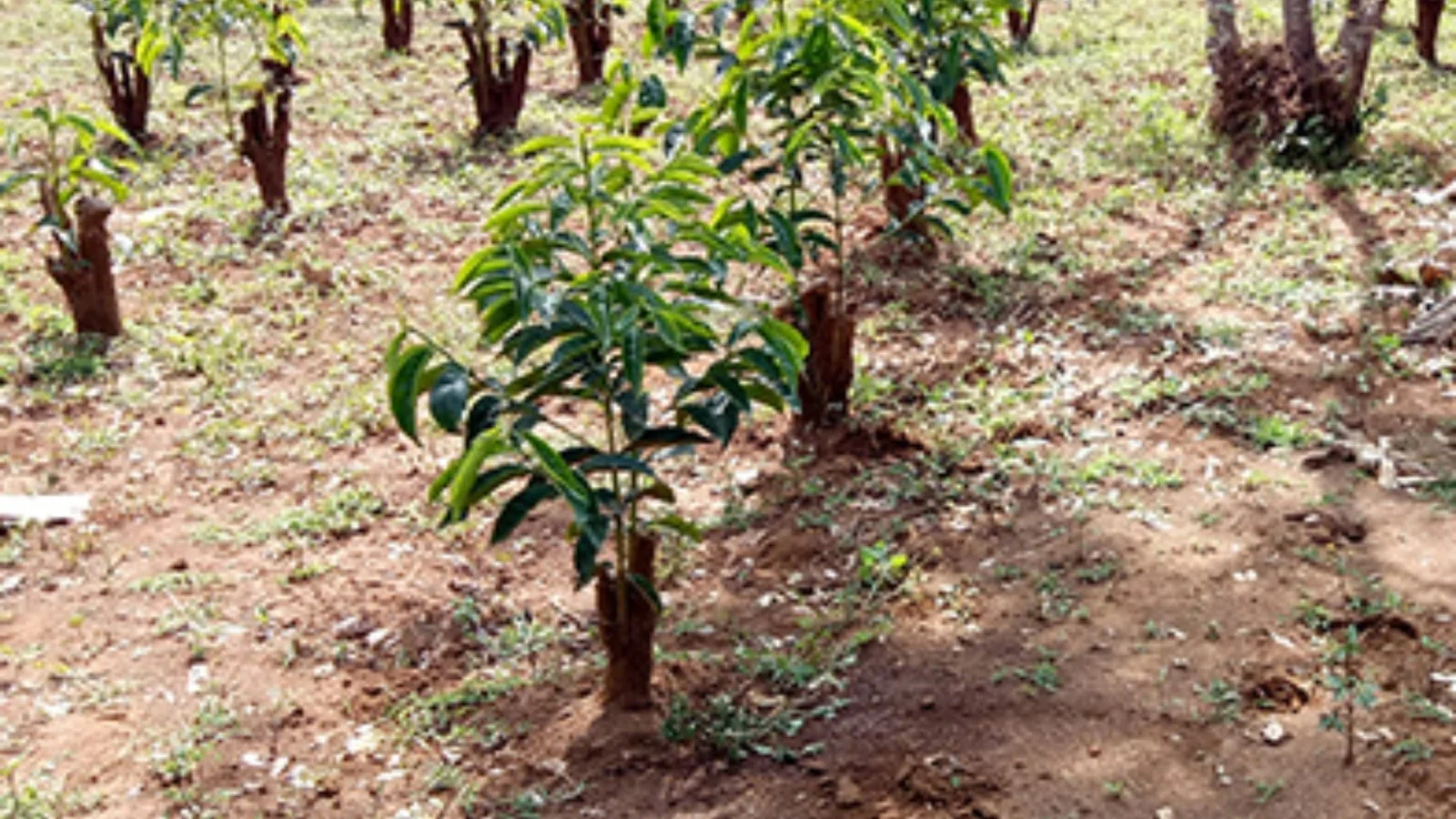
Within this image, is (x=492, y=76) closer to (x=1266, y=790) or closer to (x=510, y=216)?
(x=510, y=216)

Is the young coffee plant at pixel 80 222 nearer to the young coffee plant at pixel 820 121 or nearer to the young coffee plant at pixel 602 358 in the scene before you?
the young coffee plant at pixel 820 121

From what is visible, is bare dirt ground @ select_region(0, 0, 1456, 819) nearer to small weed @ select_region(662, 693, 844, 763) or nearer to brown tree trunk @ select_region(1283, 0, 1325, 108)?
small weed @ select_region(662, 693, 844, 763)

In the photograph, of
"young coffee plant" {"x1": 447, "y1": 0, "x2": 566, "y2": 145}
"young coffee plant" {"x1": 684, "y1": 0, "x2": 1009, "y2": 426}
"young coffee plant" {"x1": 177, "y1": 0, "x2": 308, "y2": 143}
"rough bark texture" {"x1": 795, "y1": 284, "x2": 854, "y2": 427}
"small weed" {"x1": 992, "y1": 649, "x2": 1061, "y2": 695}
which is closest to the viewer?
"small weed" {"x1": 992, "y1": 649, "x2": 1061, "y2": 695}

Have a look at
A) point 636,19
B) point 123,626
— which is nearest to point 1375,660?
point 123,626

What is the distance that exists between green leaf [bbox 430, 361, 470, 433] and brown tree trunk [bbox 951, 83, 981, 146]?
4496 millimetres

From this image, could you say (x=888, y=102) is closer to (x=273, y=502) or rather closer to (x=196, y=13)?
(x=273, y=502)

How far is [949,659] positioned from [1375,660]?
0.97m

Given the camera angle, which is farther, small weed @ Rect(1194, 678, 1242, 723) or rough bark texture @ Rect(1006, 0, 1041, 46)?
rough bark texture @ Rect(1006, 0, 1041, 46)

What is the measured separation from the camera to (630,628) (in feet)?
10.1

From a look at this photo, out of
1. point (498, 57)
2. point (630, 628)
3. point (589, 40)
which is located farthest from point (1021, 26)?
point (630, 628)

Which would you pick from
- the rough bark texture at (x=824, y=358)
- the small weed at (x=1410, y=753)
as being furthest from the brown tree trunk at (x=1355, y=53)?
the small weed at (x=1410, y=753)

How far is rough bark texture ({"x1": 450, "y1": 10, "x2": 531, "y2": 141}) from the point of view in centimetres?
791

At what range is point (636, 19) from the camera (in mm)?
10797

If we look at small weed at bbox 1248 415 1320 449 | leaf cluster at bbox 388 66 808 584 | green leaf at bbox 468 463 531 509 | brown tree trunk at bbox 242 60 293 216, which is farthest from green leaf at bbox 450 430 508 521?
brown tree trunk at bbox 242 60 293 216
